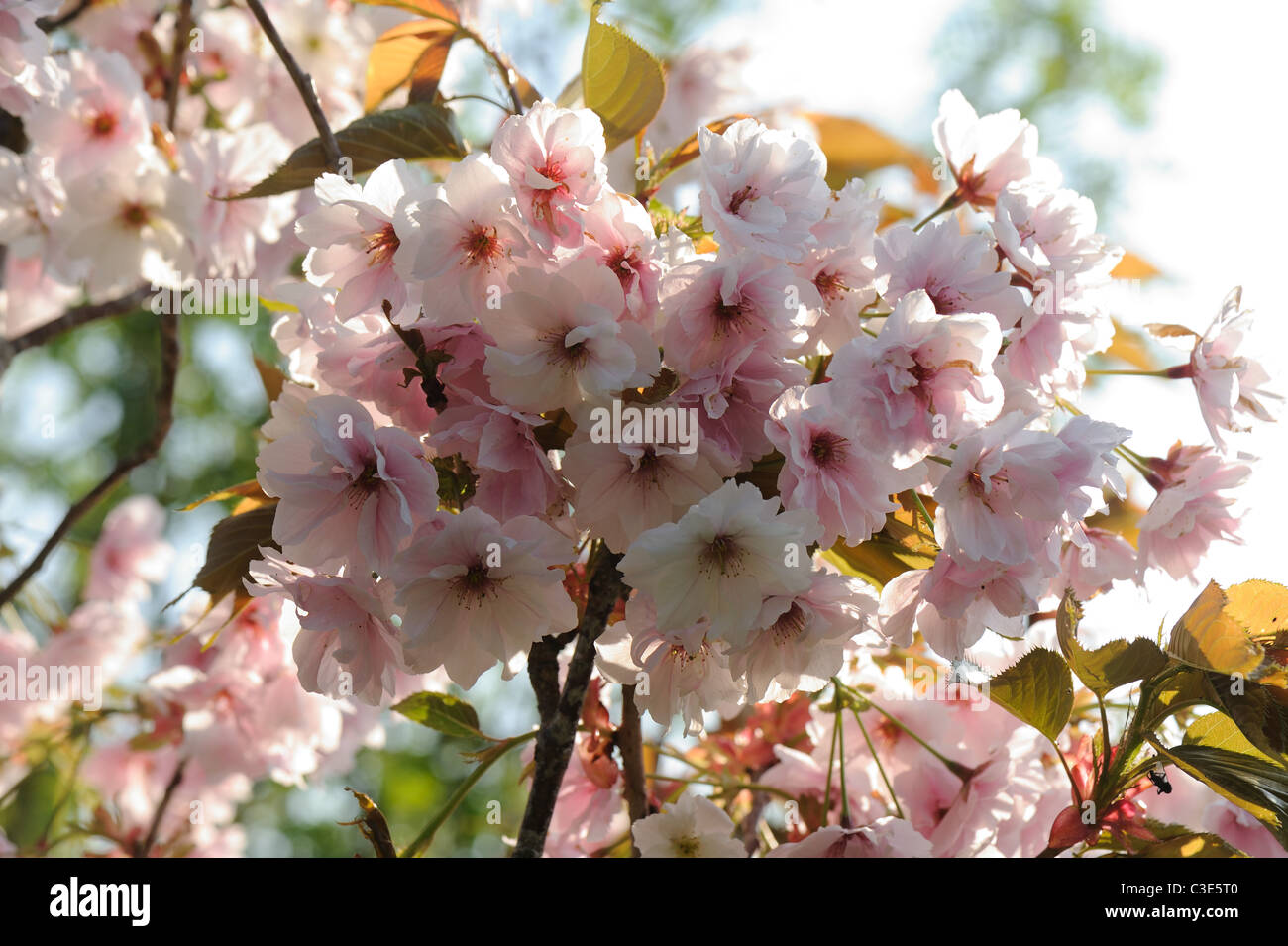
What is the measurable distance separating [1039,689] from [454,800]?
465 millimetres

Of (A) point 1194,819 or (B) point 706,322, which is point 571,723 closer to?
(B) point 706,322

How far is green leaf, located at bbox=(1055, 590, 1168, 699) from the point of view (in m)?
0.71

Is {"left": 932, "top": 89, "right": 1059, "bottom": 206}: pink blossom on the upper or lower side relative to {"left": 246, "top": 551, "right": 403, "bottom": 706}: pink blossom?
upper

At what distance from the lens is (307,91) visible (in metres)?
0.95

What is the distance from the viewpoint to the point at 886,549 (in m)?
0.78

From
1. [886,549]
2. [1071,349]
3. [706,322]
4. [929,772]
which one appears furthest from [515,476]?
[929,772]

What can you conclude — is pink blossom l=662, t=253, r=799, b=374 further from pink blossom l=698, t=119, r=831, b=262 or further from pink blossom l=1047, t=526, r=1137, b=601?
pink blossom l=1047, t=526, r=1137, b=601

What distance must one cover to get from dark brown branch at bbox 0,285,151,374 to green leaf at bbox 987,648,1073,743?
1419 mm

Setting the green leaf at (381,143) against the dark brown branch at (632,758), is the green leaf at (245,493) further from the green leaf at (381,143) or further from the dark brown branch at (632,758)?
the dark brown branch at (632,758)

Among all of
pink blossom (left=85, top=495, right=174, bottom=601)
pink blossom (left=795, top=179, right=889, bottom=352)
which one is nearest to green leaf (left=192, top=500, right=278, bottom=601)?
pink blossom (left=795, top=179, right=889, bottom=352)

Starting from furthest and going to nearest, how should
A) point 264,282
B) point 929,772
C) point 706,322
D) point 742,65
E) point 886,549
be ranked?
point 264,282 → point 742,65 → point 929,772 → point 886,549 → point 706,322

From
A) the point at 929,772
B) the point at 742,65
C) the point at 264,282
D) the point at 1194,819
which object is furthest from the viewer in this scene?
the point at 264,282

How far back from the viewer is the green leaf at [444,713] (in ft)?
3.08
